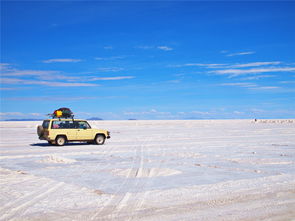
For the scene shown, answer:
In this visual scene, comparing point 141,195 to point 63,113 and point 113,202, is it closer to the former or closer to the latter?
point 113,202

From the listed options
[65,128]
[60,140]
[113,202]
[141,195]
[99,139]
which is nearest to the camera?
[113,202]

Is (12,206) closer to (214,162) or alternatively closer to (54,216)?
(54,216)

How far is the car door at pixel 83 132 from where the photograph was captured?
79.8ft

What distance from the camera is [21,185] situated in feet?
33.8

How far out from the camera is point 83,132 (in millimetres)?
24484

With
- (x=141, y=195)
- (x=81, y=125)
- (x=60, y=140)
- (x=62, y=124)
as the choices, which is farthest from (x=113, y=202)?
(x=81, y=125)

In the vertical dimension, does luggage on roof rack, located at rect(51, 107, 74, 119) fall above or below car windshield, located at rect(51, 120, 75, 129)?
above

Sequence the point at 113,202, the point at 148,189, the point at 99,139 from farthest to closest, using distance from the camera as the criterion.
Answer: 1. the point at 99,139
2. the point at 148,189
3. the point at 113,202

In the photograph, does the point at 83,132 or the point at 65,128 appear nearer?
the point at 65,128

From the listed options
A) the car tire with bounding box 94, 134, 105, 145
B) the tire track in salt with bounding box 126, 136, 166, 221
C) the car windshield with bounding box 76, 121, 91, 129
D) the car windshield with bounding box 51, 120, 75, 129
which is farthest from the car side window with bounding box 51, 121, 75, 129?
the tire track in salt with bounding box 126, 136, 166, 221

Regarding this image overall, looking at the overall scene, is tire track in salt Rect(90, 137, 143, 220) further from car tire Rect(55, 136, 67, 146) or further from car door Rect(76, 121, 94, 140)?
car door Rect(76, 121, 94, 140)

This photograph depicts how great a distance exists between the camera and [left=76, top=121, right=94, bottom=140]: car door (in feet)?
79.8

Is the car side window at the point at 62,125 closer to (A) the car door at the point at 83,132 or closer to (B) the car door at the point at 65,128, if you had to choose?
(B) the car door at the point at 65,128

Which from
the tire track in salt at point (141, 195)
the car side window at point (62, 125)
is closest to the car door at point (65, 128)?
the car side window at point (62, 125)
